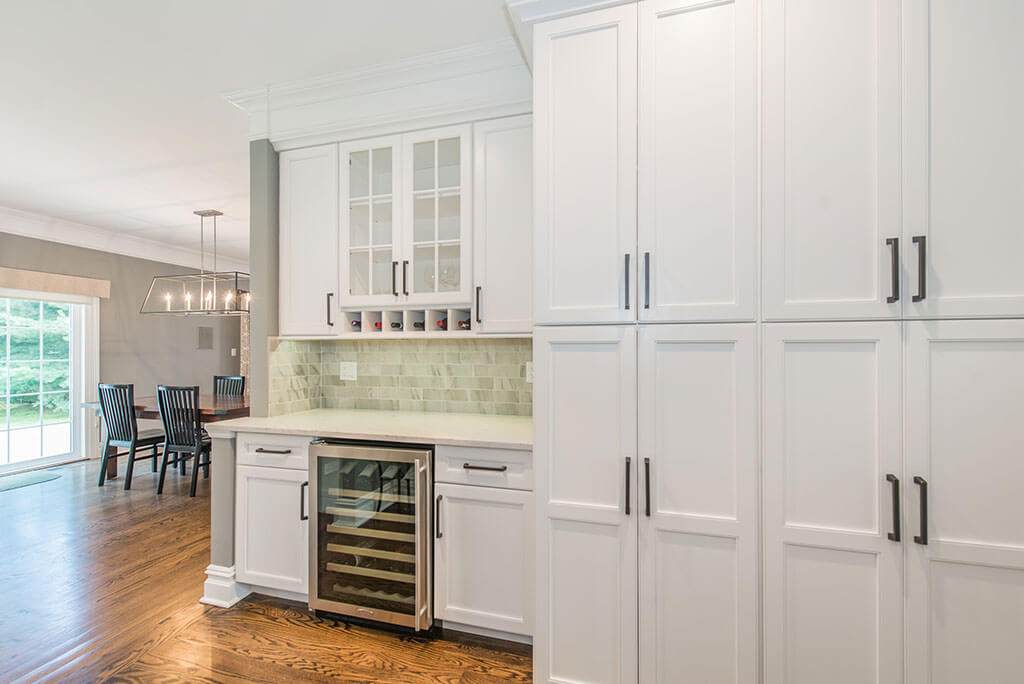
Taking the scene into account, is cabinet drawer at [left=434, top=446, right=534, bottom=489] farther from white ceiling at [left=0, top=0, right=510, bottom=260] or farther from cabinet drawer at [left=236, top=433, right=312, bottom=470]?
white ceiling at [left=0, top=0, right=510, bottom=260]

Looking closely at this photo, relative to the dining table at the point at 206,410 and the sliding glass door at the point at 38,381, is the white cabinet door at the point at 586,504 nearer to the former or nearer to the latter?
the dining table at the point at 206,410

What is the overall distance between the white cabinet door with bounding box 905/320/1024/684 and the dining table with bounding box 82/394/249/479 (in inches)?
187

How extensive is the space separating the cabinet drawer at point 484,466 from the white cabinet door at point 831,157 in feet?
3.58

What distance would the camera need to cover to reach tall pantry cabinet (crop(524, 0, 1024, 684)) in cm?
138

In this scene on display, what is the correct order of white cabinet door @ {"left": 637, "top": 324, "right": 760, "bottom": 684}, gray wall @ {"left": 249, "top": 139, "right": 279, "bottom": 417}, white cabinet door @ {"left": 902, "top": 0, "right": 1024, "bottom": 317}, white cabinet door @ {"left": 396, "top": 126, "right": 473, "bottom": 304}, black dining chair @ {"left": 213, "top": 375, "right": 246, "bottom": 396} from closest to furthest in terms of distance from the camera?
white cabinet door @ {"left": 902, "top": 0, "right": 1024, "bottom": 317}
white cabinet door @ {"left": 637, "top": 324, "right": 760, "bottom": 684}
white cabinet door @ {"left": 396, "top": 126, "right": 473, "bottom": 304}
gray wall @ {"left": 249, "top": 139, "right": 279, "bottom": 417}
black dining chair @ {"left": 213, "top": 375, "right": 246, "bottom": 396}

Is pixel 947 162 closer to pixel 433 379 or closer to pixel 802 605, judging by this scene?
pixel 802 605

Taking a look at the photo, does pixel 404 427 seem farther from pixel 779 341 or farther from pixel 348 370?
pixel 779 341

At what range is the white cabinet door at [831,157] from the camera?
1433 millimetres

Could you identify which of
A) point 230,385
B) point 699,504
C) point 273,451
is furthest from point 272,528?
point 230,385

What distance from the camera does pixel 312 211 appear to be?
273cm

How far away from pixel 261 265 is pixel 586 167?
1.94 meters

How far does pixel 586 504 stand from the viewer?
1.70 meters

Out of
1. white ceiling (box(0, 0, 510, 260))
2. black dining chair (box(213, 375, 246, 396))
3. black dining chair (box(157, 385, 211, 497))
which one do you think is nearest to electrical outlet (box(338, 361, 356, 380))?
white ceiling (box(0, 0, 510, 260))

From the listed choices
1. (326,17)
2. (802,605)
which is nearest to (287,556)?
(802,605)
